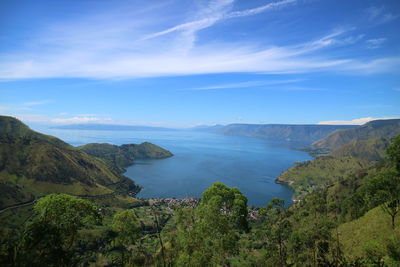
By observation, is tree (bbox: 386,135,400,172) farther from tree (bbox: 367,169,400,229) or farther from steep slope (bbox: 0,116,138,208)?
steep slope (bbox: 0,116,138,208)

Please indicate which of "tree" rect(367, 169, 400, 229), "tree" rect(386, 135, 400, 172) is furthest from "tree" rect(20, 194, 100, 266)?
"tree" rect(386, 135, 400, 172)

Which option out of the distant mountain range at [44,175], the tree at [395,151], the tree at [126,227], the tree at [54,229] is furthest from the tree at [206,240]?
the distant mountain range at [44,175]

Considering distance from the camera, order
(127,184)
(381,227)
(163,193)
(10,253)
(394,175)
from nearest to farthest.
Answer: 1. (10,253)
2. (381,227)
3. (394,175)
4. (163,193)
5. (127,184)

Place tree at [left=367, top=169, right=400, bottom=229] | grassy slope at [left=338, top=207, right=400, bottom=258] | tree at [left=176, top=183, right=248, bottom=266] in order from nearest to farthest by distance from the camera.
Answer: tree at [left=176, top=183, right=248, bottom=266] → grassy slope at [left=338, top=207, right=400, bottom=258] → tree at [left=367, top=169, right=400, bottom=229]

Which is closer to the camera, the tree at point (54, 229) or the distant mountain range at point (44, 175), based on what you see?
the tree at point (54, 229)

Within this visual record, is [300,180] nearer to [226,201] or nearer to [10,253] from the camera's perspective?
[226,201]

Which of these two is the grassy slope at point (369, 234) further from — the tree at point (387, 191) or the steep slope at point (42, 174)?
the steep slope at point (42, 174)

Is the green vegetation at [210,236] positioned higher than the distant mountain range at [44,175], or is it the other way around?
the green vegetation at [210,236]

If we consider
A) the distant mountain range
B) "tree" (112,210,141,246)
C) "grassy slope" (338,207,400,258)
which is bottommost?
the distant mountain range

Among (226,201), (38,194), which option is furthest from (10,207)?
(226,201)
